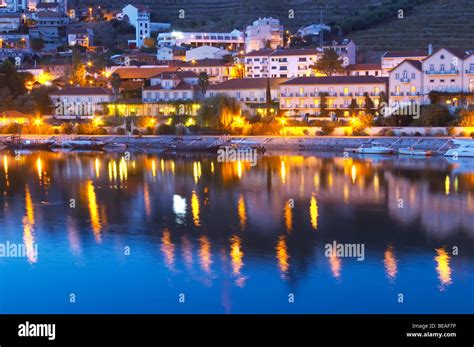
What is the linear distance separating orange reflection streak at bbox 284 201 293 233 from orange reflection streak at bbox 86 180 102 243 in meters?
3.04

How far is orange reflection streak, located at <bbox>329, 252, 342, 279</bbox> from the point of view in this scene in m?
10.5

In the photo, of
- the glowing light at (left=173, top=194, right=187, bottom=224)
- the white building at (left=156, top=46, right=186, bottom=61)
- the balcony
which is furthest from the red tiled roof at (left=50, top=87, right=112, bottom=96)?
the glowing light at (left=173, top=194, right=187, bottom=224)

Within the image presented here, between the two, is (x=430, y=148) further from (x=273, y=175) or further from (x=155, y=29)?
(x=155, y=29)

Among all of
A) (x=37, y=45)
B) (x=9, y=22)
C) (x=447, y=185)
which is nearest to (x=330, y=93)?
(x=447, y=185)

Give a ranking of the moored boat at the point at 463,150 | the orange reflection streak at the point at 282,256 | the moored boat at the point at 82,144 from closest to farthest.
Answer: the orange reflection streak at the point at 282,256 → the moored boat at the point at 463,150 → the moored boat at the point at 82,144

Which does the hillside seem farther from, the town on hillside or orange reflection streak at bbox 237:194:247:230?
orange reflection streak at bbox 237:194:247:230

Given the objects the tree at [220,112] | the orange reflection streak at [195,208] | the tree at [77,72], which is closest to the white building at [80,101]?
the tree at [77,72]

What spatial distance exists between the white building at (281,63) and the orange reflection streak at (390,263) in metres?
19.7

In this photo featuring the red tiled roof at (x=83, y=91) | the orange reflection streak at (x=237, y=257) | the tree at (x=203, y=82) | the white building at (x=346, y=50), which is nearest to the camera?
the orange reflection streak at (x=237, y=257)

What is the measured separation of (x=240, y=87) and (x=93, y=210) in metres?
14.5

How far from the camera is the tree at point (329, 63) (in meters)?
29.1

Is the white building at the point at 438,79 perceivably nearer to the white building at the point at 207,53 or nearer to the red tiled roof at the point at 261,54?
the red tiled roof at the point at 261,54

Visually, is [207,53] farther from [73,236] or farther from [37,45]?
[73,236]

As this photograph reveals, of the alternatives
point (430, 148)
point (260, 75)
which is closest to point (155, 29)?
point (260, 75)
